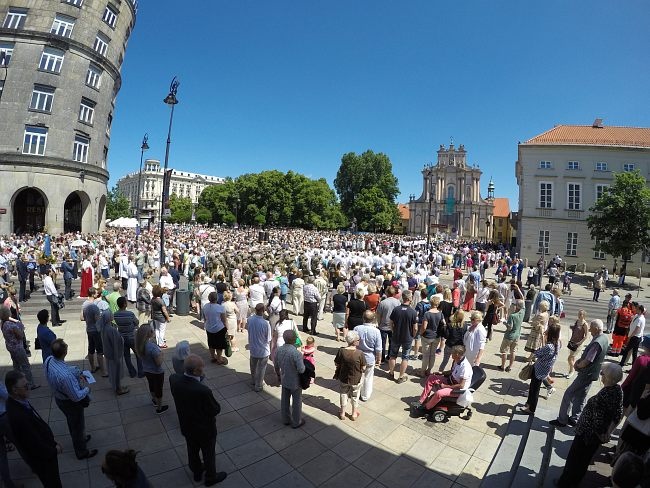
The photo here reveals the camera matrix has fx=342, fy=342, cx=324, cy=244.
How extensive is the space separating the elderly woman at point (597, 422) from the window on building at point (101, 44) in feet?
140

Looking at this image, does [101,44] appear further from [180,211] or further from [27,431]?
[180,211]

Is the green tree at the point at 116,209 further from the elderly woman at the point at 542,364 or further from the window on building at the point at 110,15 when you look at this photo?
the elderly woman at the point at 542,364

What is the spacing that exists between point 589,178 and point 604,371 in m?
38.1

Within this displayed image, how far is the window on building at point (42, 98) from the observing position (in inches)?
1158

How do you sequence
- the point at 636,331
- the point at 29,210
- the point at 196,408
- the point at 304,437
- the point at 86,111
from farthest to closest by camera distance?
the point at 29,210 < the point at 86,111 < the point at 636,331 < the point at 304,437 < the point at 196,408

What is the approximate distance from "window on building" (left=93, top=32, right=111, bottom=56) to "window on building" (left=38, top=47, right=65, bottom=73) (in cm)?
311

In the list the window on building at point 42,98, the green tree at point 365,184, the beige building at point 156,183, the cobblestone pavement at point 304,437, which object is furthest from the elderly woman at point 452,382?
the beige building at point 156,183

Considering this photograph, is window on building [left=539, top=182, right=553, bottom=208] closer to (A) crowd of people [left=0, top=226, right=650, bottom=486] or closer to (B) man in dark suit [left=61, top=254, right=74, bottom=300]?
(A) crowd of people [left=0, top=226, right=650, bottom=486]

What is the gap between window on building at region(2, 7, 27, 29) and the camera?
29.7 meters

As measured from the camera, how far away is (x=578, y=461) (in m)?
4.17

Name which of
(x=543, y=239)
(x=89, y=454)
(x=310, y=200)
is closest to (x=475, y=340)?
(x=89, y=454)

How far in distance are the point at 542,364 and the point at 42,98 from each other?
39881mm

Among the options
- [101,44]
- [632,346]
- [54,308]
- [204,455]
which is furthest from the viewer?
[101,44]

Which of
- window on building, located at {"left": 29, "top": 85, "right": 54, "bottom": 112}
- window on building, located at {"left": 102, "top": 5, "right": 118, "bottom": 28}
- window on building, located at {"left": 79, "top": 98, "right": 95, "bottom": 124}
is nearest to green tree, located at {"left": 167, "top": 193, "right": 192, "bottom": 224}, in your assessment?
window on building, located at {"left": 79, "top": 98, "right": 95, "bottom": 124}
